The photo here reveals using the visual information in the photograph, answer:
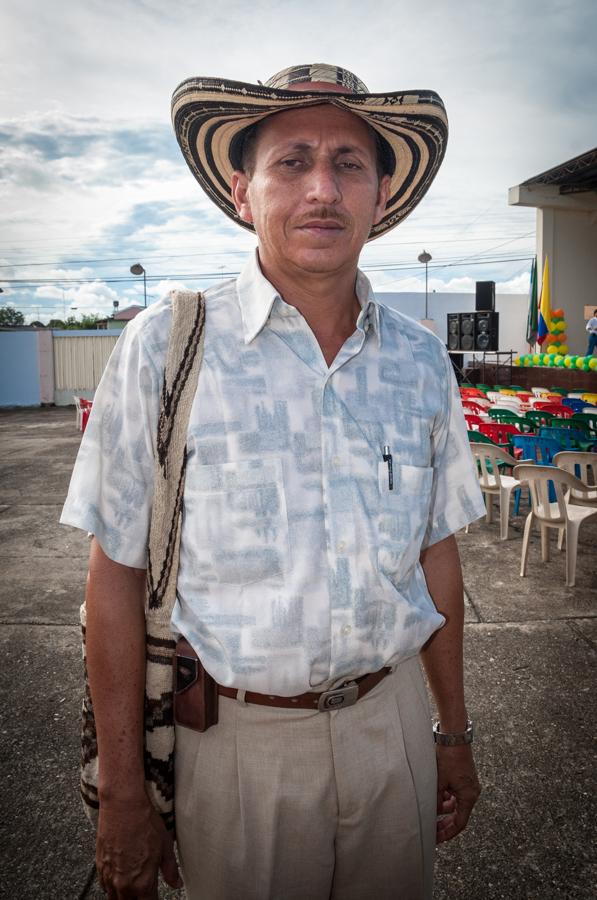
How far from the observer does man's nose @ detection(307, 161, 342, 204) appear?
124cm

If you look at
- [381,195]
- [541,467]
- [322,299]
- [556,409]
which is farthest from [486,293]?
[322,299]

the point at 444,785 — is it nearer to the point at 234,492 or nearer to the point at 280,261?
the point at 234,492

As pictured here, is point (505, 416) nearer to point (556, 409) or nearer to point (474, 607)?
point (556, 409)

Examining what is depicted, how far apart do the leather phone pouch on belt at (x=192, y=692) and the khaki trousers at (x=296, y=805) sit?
36 mm

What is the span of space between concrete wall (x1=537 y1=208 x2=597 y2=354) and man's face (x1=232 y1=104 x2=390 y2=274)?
1961 centimetres

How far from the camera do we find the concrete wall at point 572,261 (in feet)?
61.8

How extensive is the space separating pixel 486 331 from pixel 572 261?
3812mm

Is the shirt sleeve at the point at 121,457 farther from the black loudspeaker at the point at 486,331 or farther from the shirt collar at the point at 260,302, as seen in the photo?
the black loudspeaker at the point at 486,331

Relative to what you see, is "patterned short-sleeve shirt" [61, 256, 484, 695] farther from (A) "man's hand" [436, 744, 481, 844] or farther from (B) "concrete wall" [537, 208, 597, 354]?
(B) "concrete wall" [537, 208, 597, 354]

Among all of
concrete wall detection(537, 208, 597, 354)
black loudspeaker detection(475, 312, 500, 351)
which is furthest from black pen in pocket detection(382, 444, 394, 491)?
concrete wall detection(537, 208, 597, 354)

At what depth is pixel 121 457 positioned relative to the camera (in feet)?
3.77

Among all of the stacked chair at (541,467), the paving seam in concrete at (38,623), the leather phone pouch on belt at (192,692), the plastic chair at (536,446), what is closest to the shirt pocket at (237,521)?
the leather phone pouch on belt at (192,692)

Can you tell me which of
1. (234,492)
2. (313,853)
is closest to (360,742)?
(313,853)

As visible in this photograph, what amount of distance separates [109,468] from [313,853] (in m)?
0.84
